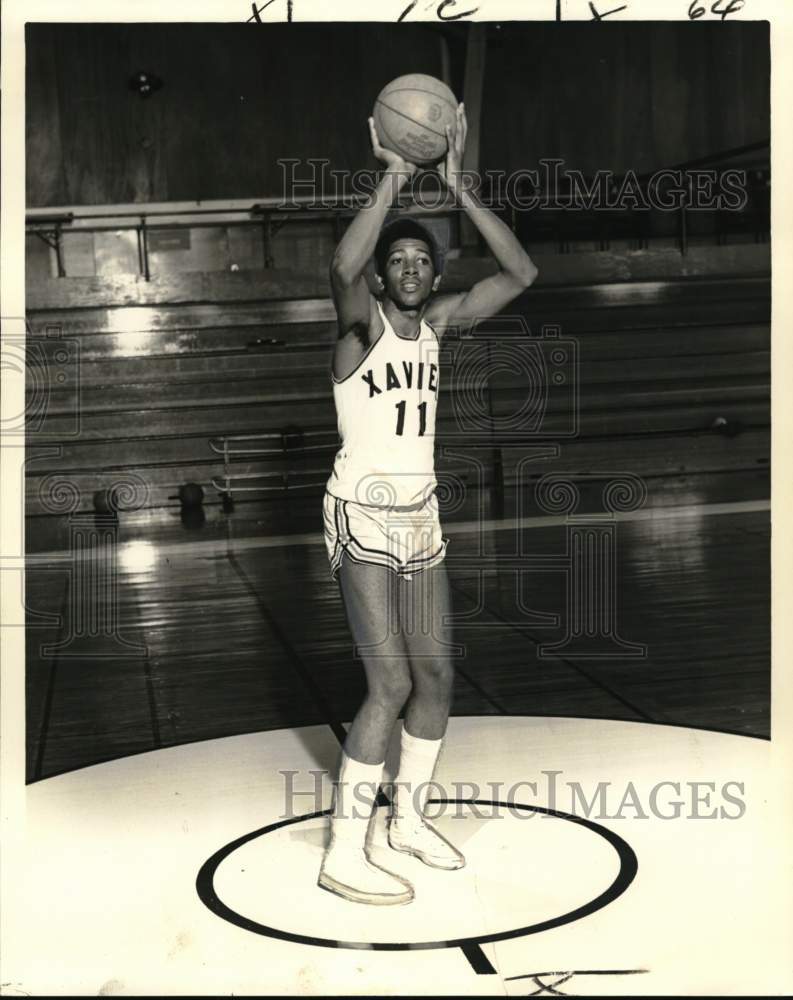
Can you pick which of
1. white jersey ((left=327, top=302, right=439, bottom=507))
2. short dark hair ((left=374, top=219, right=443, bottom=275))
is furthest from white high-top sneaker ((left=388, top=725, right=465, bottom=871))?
short dark hair ((left=374, top=219, right=443, bottom=275))

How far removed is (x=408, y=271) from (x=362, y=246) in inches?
11.9

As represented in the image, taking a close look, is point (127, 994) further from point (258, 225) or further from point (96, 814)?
point (258, 225)

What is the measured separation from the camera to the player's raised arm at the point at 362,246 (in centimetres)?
338

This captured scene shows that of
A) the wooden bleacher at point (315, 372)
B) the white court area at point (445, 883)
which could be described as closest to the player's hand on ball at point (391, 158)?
the white court area at point (445, 883)

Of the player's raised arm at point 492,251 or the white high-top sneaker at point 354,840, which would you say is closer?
the player's raised arm at point 492,251

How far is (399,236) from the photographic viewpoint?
143 inches

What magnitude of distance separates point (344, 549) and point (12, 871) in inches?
57.7

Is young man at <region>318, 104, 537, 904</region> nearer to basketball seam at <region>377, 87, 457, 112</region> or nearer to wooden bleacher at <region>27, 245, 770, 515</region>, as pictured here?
basketball seam at <region>377, 87, 457, 112</region>

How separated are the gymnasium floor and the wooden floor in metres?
0.02

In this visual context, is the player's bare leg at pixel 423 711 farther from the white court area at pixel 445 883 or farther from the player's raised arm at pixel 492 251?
the player's raised arm at pixel 492 251

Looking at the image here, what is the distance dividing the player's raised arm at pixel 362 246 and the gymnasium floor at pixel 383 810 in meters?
1.67

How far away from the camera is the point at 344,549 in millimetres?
3740

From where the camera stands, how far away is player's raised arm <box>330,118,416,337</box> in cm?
338

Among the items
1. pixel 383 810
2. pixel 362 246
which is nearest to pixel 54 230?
pixel 383 810
